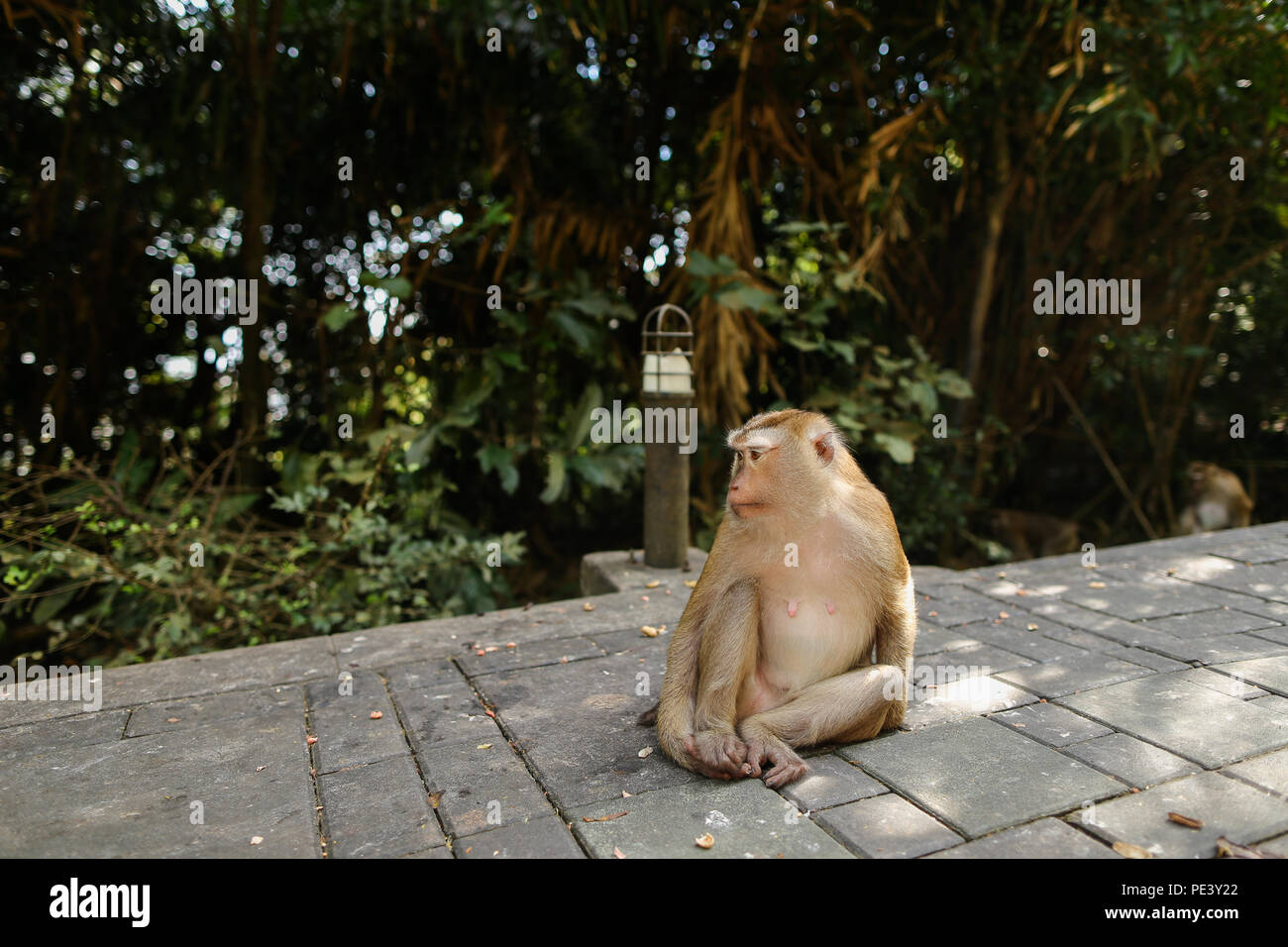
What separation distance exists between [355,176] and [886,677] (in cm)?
520

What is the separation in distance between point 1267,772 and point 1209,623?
1483mm

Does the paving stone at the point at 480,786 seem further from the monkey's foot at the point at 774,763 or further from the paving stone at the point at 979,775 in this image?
the paving stone at the point at 979,775

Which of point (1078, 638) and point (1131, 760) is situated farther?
point (1078, 638)

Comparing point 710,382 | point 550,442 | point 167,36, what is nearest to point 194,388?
point 167,36

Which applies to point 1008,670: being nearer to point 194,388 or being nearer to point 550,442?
point 550,442

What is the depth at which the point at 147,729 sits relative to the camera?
2.86 metres

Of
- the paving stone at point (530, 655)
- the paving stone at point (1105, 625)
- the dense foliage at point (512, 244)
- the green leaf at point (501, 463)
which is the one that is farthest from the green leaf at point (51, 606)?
the paving stone at point (1105, 625)

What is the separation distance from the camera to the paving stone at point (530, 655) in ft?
11.1

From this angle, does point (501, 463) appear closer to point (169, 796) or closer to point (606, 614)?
point (606, 614)

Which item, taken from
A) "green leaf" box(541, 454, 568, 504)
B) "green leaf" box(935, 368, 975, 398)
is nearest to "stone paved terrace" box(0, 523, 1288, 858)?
"green leaf" box(541, 454, 568, 504)

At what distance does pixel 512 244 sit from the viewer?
571cm

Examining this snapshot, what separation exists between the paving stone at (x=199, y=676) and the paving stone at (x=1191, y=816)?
8.52ft

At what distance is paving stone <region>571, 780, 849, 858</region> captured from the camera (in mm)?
2074

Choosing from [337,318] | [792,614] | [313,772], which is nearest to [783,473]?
[792,614]
